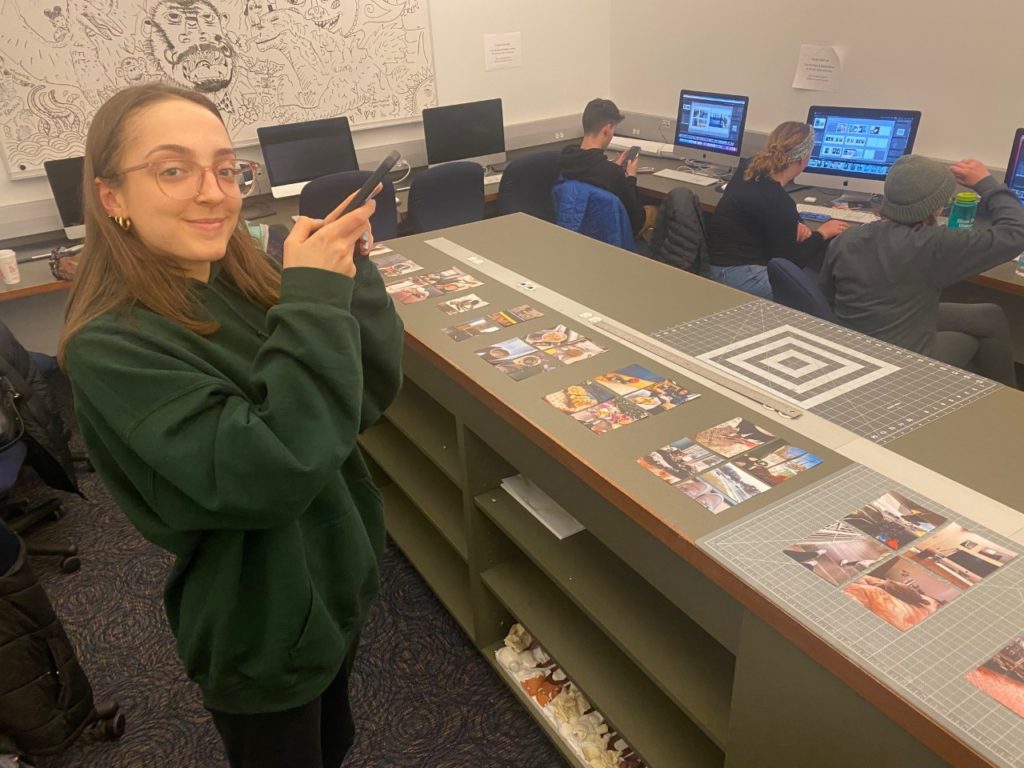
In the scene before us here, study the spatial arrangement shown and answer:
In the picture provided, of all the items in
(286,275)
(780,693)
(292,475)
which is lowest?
(780,693)

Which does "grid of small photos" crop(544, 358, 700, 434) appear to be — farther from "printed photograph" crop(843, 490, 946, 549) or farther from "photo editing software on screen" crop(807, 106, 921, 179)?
"photo editing software on screen" crop(807, 106, 921, 179)

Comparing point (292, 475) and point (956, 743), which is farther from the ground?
point (292, 475)

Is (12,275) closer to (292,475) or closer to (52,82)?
(52,82)

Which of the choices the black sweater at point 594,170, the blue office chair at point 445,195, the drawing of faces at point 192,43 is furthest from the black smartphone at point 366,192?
the drawing of faces at point 192,43

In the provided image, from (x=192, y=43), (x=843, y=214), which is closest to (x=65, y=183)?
(x=192, y=43)

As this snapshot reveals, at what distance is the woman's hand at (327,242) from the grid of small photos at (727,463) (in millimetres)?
575

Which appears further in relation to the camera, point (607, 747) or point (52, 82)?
point (52, 82)

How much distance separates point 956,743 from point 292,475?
0.76 m

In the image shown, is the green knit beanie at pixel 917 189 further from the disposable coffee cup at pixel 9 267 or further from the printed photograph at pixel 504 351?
the disposable coffee cup at pixel 9 267

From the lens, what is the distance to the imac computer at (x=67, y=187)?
341cm

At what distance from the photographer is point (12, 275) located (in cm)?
320

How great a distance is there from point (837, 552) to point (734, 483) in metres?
0.19

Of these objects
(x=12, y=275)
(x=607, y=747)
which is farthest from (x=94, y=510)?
(x=607, y=747)

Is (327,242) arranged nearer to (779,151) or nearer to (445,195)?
(779,151)
